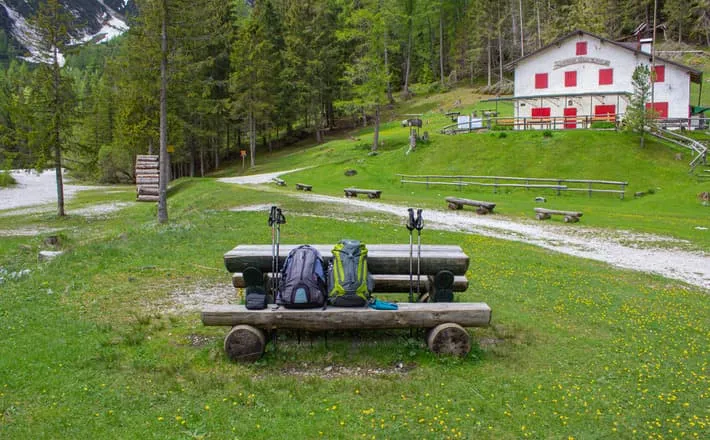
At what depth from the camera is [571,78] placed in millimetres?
45062

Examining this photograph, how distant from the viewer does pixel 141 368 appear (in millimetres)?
6422

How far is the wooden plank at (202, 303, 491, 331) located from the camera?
6.64 m

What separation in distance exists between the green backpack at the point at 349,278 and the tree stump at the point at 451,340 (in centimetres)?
102

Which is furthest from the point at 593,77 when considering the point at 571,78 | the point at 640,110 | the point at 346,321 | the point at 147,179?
the point at 346,321

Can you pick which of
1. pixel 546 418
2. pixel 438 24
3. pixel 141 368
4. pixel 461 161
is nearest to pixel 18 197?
pixel 461 161

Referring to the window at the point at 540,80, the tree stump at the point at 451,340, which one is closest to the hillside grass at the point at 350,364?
the tree stump at the point at 451,340

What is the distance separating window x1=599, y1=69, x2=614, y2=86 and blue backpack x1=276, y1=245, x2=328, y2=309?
44.2m

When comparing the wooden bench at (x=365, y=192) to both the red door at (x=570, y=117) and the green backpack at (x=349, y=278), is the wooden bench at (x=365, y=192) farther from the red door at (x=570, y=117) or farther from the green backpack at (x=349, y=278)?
the green backpack at (x=349, y=278)

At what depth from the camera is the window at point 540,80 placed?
46156 mm

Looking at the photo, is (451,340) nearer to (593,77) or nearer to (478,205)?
(478,205)

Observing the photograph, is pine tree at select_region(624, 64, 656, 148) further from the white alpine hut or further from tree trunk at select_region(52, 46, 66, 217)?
tree trunk at select_region(52, 46, 66, 217)

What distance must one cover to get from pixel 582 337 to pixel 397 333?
110 inches

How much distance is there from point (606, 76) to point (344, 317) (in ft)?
147

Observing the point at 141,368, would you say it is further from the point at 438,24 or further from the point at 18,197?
the point at 438,24
